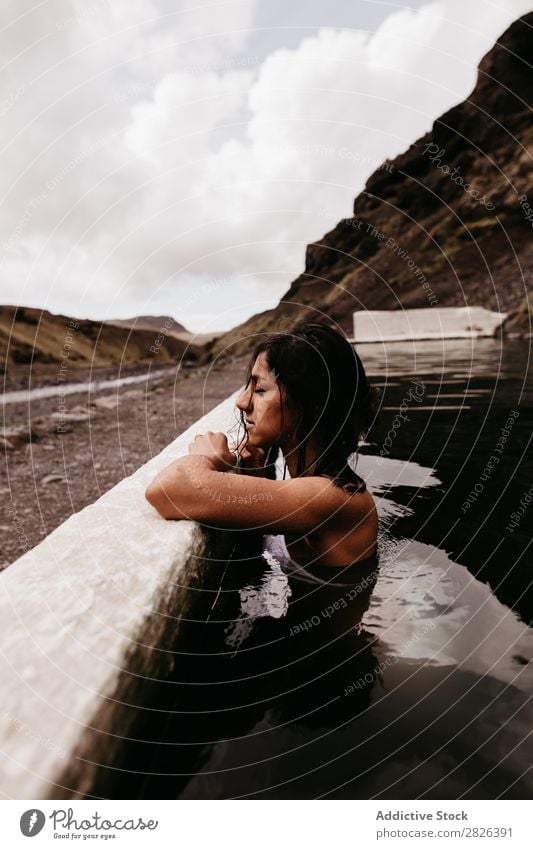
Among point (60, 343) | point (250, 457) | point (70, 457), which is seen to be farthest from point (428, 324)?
point (60, 343)

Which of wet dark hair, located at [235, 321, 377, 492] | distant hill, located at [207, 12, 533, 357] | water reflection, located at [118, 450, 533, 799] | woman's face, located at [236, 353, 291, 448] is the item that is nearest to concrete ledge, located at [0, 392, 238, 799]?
water reflection, located at [118, 450, 533, 799]

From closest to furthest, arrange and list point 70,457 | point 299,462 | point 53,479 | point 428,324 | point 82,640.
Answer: point 82,640, point 299,462, point 53,479, point 70,457, point 428,324

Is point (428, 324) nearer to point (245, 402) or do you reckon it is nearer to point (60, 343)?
point (245, 402)

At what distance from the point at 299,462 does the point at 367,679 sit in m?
0.87

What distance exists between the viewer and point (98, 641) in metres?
1.17

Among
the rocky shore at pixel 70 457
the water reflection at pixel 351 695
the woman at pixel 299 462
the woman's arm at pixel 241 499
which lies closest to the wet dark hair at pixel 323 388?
the woman at pixel 299 462

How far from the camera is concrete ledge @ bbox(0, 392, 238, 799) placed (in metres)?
0.96

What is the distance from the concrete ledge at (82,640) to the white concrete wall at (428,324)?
75.1 ft

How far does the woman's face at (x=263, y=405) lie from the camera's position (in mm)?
2117

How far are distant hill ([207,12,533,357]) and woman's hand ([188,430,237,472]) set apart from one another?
2700cm

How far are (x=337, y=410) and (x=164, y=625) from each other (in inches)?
43.0

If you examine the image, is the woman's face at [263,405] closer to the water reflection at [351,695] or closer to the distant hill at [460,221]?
the water reflection at [351,695]

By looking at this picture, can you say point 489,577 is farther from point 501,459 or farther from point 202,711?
point 501,459

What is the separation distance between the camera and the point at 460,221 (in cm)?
3253
